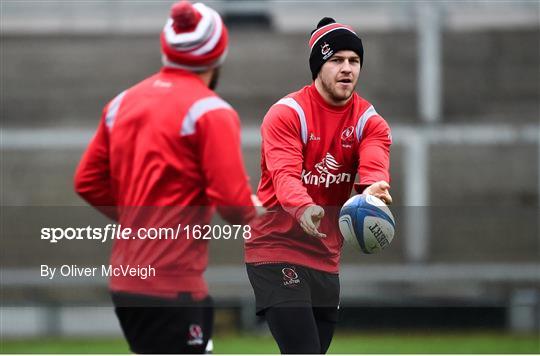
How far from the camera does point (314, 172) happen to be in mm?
5906

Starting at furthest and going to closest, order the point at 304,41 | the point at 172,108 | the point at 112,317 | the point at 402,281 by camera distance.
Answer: the point at 304,41 → the point at 402,281 → the point at 112,317 → the point at 172,108

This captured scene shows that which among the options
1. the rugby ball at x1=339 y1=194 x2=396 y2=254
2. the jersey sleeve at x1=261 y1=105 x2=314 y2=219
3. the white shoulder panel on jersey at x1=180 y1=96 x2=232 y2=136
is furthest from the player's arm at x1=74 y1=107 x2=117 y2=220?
the rugby ball at x1=339 y1=194 x2=396 y2=254

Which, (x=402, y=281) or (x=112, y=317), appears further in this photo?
(x=402, y=281)

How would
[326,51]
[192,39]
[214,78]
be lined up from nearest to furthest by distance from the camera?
[192,39] → [214,78] → [326,51]

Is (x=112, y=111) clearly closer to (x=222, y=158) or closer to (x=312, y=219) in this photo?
(x=222, y=158)

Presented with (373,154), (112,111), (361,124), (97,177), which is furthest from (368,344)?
(112,111)

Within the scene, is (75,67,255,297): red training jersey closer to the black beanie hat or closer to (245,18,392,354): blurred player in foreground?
(245,18,392,354): blurred player in foreground

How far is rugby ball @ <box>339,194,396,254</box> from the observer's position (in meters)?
5.62

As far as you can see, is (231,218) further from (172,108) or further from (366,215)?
(366,215)

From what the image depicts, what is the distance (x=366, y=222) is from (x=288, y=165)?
457 mm

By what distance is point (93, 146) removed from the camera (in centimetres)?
482

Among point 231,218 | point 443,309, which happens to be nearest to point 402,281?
point 443,309

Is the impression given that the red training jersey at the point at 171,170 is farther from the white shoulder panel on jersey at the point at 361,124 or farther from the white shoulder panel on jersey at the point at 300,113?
the white shoulder panel on jersey at the point at 361,124

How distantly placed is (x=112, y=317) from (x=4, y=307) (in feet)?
4.74
